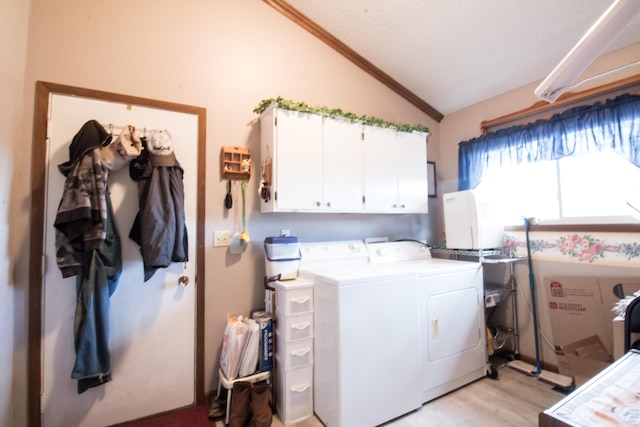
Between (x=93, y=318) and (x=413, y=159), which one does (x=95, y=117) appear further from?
(x=413, y=159)

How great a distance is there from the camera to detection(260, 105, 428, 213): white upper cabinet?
2.02 meters

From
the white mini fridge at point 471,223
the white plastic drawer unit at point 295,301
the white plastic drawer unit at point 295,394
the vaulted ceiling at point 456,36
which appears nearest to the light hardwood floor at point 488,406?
the white plastic drawer unit at point 295,394

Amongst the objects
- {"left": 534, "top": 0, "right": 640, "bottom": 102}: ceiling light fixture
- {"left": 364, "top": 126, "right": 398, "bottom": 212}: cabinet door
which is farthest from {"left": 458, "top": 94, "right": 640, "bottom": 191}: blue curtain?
{"left": 534, "top": 0, "right": 640, "bottom": 102}: ceiling light fixture

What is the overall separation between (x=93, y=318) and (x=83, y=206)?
651mm

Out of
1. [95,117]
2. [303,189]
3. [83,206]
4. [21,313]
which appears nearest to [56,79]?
[95,117]

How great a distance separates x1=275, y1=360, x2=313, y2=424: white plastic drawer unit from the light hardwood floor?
48 mm

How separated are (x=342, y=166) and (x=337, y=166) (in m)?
0.05

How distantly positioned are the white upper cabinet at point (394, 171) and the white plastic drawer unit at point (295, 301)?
3.00 ft

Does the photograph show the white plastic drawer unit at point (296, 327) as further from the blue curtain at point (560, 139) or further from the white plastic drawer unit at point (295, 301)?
the blue curtain at point (560, 139)

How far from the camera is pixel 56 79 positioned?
1726mm

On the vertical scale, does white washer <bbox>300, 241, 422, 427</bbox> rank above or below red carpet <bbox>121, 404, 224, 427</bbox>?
above

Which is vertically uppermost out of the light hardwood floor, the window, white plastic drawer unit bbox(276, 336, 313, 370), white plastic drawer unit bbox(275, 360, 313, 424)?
the window

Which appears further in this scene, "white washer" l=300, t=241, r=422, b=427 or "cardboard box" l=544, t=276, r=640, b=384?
"cardboard box" l=544, t=276, r=640, b=384

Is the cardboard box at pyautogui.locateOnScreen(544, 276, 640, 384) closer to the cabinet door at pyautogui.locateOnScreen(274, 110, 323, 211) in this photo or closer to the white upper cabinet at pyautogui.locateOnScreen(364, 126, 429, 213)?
the white upper cabinet at pyautogui.locateOnScreen(364, 126, 429, 213)
